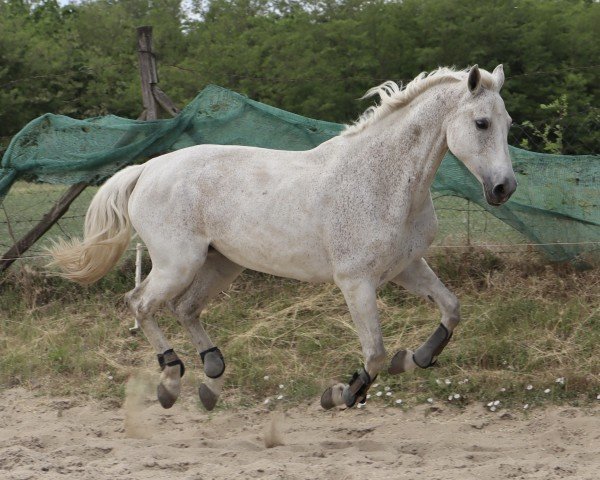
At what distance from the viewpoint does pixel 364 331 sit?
4691 mm

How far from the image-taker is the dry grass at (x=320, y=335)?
5719mm

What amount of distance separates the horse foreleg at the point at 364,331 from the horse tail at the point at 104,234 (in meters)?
1.58

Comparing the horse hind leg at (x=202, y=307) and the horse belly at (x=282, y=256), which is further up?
the horse belly at (x=282, y=256)

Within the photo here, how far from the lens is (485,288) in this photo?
21.9ft

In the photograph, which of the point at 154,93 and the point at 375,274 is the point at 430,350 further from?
the point at 154,93

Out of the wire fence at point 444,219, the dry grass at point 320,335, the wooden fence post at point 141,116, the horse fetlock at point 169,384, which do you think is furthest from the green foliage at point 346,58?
the horse fetlock at point 169,384

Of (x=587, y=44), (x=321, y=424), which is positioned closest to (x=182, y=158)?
(x=321, y=424)

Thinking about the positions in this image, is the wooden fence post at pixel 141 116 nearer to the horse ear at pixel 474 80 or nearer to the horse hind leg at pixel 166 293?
the horse hind leg at pixel 166 293

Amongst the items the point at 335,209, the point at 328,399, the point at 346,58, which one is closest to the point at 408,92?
the point at 335,209

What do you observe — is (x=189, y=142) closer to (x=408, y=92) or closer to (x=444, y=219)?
(x=444, y=219)

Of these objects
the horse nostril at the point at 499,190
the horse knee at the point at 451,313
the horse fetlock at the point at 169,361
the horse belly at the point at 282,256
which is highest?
the horse nostril at the point at 499,190

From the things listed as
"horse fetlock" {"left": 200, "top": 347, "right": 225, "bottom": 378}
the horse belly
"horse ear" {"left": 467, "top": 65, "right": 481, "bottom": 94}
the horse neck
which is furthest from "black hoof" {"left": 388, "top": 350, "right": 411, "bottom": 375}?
"horse ear" {"left": 467, "top": 65, "right": 481, "bottom": 94}

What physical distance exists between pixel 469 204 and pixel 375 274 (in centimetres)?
248

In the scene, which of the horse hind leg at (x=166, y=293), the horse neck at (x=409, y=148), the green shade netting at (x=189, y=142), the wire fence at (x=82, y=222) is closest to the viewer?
the horse neck at (x=409, y=148)
